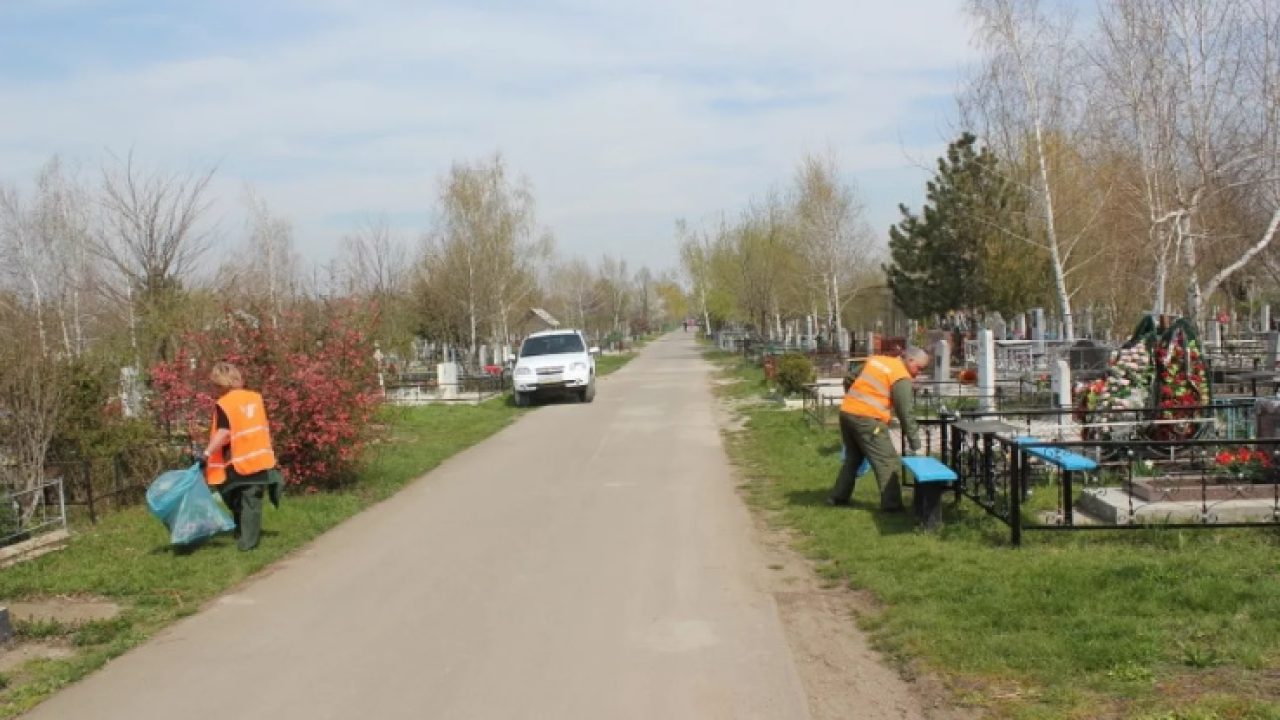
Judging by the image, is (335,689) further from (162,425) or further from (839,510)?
(162,425)

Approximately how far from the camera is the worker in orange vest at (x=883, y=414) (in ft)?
30.1

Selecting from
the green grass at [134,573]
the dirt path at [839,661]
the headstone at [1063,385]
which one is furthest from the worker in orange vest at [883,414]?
the headstone at [1063,385]

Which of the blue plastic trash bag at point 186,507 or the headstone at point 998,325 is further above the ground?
the headstone at point 998,325

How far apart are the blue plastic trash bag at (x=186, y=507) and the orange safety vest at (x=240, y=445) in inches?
5.4

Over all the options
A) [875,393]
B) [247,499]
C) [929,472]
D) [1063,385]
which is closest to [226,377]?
[247,499]

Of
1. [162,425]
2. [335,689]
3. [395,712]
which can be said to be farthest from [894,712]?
[162,425]

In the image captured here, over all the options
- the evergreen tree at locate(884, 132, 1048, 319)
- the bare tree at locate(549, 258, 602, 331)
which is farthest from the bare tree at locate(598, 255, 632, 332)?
the evergreen tree at locate(884, 132, 1048, 319)

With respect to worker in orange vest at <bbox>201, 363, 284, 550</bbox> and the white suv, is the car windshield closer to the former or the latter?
the white suv

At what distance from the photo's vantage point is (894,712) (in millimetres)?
4766

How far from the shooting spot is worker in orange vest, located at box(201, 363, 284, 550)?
8.45m

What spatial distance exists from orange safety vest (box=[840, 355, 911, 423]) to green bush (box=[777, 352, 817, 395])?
13.8m

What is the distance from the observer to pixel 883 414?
9188 millimetres

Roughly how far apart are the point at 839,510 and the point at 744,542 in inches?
53.4

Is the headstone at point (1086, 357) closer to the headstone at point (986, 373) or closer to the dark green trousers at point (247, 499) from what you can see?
the headstone at point (986, 373)
